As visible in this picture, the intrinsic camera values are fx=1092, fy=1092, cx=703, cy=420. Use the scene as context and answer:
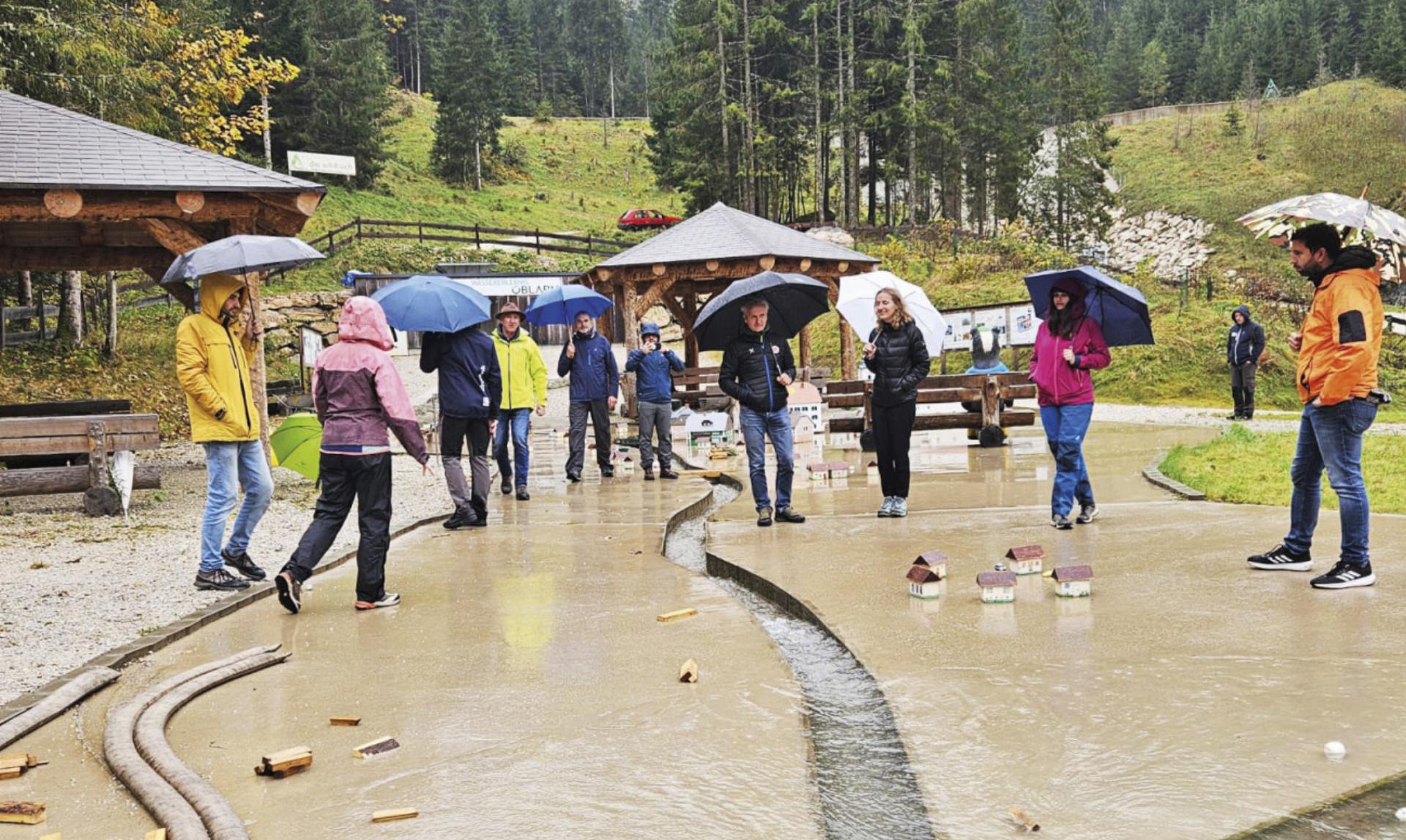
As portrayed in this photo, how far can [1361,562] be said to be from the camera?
5.65 m

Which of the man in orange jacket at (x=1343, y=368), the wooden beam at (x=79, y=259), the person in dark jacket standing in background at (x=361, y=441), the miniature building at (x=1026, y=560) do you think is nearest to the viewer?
the man in orange jacket at (x=1343, y=368)

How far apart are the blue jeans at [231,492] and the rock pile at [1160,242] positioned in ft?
138

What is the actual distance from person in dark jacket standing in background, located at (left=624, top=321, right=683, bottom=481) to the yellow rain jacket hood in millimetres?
6061

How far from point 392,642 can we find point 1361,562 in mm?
4962

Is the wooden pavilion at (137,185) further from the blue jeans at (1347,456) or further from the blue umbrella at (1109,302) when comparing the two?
the blue jeans at (1347,456)

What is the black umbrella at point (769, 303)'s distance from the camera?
9141mm

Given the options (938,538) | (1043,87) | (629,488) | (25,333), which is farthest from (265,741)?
(1043,87)

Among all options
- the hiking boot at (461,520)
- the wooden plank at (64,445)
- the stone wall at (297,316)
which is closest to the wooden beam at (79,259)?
the wooden plank at (64,445)

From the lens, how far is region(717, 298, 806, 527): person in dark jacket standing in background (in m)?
8.66

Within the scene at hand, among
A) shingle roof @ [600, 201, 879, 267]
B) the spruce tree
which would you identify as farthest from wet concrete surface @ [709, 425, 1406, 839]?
the spruce tree

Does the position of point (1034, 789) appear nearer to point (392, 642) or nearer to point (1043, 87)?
point (392, 642)

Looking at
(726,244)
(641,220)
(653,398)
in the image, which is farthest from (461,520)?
(641,220)

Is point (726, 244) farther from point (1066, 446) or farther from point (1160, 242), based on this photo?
point (1160, 242)

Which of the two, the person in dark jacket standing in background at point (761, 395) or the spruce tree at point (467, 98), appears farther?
the spruce tree at point (467, 98)
